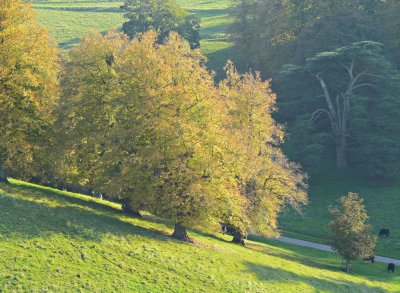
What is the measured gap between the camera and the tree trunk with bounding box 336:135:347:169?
74188 mm

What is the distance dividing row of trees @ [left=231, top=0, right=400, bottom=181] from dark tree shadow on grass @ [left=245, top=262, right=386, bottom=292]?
2905cm

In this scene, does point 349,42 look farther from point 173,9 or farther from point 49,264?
point 49,264

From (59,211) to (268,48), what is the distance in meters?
63.7

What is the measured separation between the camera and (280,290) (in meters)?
35.3

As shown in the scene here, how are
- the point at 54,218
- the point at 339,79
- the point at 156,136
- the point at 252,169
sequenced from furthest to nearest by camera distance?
1. the point at 339,79
2. the point at 252,169
3. the point at 156,136
4. the point at 54,218

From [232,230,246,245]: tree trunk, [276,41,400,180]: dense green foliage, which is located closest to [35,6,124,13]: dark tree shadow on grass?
[276,41,400,180]: dense green foliage

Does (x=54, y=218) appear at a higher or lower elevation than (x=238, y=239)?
lower

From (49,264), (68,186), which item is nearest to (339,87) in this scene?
(68,186)

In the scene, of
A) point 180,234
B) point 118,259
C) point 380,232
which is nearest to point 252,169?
point 180,234

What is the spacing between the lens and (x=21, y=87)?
4047 cm

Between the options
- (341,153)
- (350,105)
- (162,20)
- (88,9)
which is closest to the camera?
(341,153)

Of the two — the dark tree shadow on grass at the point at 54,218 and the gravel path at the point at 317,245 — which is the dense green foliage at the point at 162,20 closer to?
the gravel path at the point at 317,245

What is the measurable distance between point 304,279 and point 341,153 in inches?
1530

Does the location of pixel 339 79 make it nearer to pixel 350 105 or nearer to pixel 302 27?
pixel 350 105
